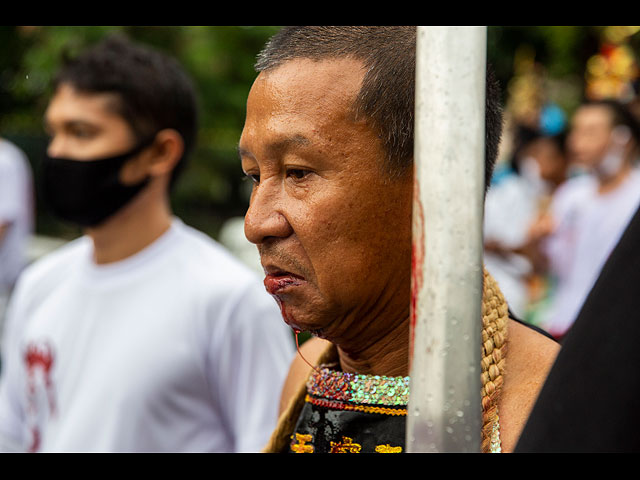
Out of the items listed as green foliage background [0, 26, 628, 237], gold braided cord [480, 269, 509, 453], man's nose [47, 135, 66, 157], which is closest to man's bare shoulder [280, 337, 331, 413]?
gold braided cord [480, 269, 509, 453]

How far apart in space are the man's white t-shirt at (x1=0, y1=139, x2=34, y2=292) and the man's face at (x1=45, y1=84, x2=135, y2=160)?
3539 millimetres

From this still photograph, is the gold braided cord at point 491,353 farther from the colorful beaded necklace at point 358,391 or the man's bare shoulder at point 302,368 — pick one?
the man's bare shoulder at point 302,368

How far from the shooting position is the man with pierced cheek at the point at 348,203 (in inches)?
60.9

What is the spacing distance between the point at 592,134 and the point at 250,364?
14.9 ft

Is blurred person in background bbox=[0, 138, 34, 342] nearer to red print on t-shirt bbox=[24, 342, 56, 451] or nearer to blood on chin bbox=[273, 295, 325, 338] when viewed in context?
red print on t-shirt bbox=[24, 342, 56, 451]

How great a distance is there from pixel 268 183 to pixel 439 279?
69 centimetres

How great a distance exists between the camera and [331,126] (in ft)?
5.07

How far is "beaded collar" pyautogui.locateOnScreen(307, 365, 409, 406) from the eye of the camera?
1.63 meters

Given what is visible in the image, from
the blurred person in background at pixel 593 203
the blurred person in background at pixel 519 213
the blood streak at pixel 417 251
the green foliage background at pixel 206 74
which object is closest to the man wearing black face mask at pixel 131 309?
the blood streak at pixel 417 251

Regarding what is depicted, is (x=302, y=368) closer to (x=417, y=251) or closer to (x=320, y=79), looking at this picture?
(x=320, y=79)

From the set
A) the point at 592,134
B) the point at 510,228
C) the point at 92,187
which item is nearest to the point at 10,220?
the point at 92,187

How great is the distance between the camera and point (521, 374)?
1.56 metres

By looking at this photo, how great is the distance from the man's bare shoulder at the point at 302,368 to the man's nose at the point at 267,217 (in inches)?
19.4

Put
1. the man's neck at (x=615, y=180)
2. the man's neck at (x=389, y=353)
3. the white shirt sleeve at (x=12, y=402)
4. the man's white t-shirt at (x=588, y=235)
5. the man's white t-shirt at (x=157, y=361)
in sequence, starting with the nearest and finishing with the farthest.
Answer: the man's neck at (x=389, y=353) → the man's white t-shirt at (x=157, y=361) → the white shirt sleeve at (x=12, y=402) → the man's white t-shirt at (x=588, y=235) → the man's neck at (x=615, y=180)
